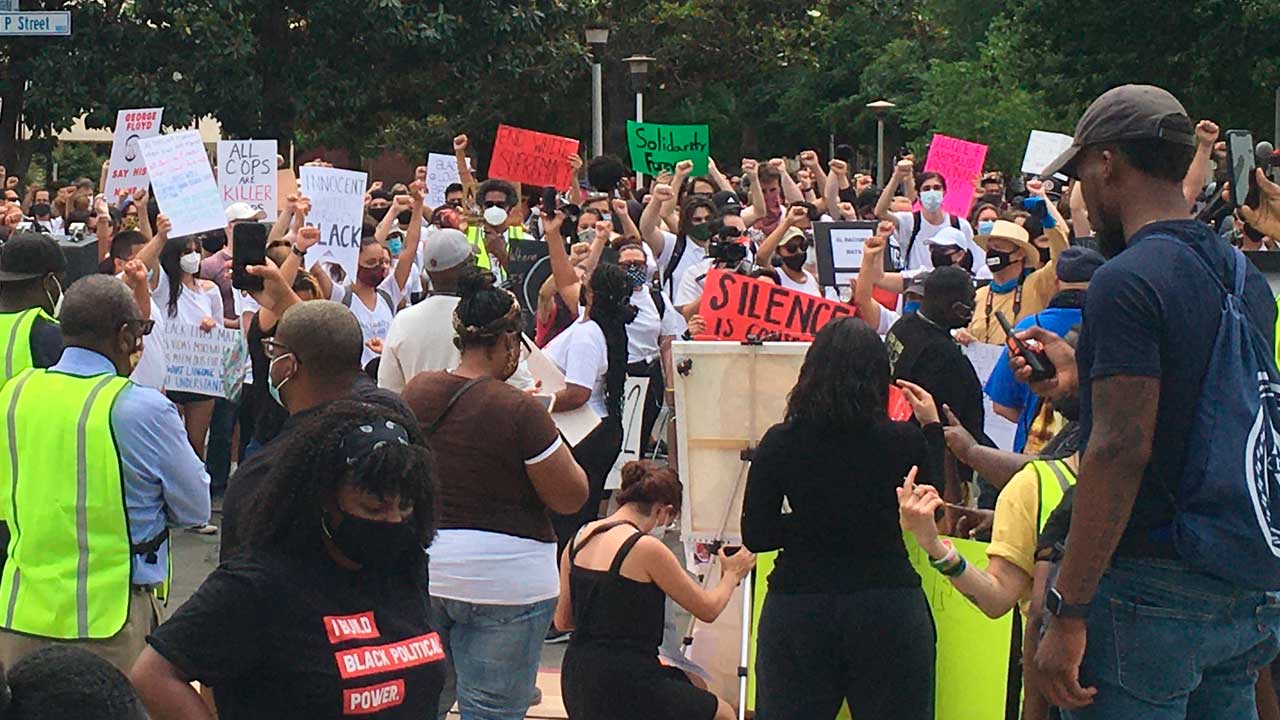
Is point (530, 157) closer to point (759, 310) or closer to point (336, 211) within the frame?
point (336, 211)

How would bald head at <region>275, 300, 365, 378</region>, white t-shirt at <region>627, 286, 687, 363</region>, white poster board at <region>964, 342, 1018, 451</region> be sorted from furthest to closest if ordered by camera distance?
white t-shirt at <region>627, 286, 687, 363</region>, white poster board at <region>964, 342, 1018, 451</region>, bald head at <region>275, 300, 365, 378</region>

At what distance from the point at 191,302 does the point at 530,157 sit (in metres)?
5.57

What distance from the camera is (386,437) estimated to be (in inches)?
137

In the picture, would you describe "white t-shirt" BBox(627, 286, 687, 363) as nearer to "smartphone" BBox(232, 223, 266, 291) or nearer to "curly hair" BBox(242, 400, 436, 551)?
"smartphone" BBox(232, 223, 266, 291)

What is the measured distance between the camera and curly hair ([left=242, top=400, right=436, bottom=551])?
3434 millimetres

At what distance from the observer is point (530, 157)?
1631 cm

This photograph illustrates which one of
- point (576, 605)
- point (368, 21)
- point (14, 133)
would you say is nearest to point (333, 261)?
point (576, 605)

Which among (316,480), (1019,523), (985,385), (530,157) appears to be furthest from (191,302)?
(316,480)

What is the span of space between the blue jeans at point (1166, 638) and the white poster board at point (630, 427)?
17.5 ft

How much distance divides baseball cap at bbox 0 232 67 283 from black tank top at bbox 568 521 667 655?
2.17 meters

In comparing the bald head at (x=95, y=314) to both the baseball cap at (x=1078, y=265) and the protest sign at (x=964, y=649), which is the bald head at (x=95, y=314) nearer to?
the protest sign at (x=964, y=649)

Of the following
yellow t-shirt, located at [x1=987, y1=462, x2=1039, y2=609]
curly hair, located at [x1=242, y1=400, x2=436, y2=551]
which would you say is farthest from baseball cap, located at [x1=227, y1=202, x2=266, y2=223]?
curly hair, located at [x1=242, y1=400, x2=436, y2=551]

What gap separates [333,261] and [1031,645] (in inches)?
287

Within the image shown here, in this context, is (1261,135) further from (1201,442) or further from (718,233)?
(1201,442)
